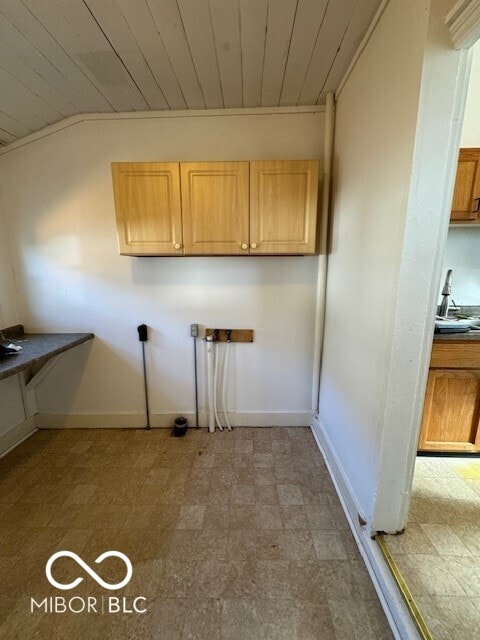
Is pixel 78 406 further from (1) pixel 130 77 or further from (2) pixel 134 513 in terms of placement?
(1) pixel 130 77

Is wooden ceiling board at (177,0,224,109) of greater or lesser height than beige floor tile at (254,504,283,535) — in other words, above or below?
above

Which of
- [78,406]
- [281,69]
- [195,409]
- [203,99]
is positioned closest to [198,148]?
[203,99]

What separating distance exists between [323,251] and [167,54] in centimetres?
152

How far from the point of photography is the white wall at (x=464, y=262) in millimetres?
2062

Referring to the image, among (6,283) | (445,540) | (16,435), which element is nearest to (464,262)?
(445,540)

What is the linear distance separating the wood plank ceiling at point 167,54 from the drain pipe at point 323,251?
206 millimetres

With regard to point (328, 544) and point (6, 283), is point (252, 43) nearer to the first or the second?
point (6, 283)

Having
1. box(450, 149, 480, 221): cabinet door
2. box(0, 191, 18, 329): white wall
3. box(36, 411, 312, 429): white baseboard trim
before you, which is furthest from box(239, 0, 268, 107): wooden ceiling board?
box(36, 411, 312, 429): white baseboard trim

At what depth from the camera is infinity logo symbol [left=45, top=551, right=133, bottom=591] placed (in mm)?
1201

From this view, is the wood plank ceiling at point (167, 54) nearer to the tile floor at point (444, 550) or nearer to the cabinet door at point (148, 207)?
the cabinet door at point (148, 207)

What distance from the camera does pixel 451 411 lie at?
5.94ft

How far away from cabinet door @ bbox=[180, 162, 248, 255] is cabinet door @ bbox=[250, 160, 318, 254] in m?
0.07

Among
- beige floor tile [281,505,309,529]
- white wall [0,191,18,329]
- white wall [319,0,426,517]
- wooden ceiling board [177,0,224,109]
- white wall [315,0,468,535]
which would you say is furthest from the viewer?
white wall [0,191,18,329]

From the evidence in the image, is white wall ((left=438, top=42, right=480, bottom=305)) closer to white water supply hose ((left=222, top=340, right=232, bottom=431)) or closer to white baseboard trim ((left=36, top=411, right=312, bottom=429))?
white baseboard trim ((left=36, top=411, right=312, bottom=429))
